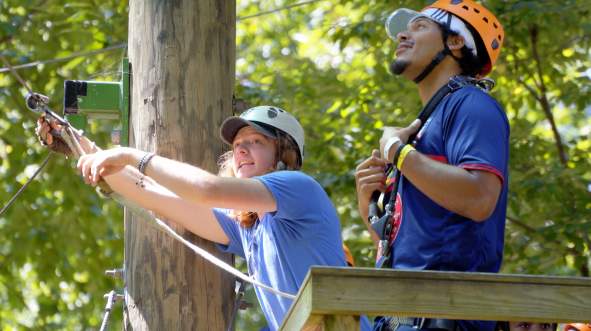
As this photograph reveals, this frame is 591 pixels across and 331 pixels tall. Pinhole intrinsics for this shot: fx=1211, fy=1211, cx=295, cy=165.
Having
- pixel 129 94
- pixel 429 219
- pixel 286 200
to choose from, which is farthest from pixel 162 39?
pixel 429 219

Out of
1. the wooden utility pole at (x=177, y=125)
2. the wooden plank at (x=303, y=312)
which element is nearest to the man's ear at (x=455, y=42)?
the wooden utility pole at (x=177, y=125)

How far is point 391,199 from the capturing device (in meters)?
3.98

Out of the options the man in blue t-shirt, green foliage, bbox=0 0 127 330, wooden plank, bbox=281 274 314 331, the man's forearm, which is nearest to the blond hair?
the man in blue t-shirt

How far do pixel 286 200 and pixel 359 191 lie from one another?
1.42ft

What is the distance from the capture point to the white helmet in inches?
188

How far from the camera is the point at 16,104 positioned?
10.6 meters

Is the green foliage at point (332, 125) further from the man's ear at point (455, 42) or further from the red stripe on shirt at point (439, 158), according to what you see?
the red stripe on shirt at point (439, 158)

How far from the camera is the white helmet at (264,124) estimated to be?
4.78 meters

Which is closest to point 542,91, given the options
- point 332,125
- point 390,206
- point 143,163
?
point 332,125

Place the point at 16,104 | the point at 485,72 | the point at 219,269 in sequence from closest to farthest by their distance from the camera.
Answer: the point at 485,72 → the point at 219,269 → the point at 16,104

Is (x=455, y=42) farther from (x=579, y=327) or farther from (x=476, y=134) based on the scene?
(x=579, y=327)

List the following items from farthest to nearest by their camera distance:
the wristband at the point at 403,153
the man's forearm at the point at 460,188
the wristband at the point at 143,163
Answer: the wristband at the point at 143,163 < the wristband at the point at 403,153 < the man's forearm at the point at 460,188

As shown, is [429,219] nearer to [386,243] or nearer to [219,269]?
[386,243]

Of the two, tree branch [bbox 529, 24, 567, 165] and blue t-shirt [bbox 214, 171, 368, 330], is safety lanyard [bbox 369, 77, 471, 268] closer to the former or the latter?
blue t-shirt [bbox 214, 171, 368, 330]
